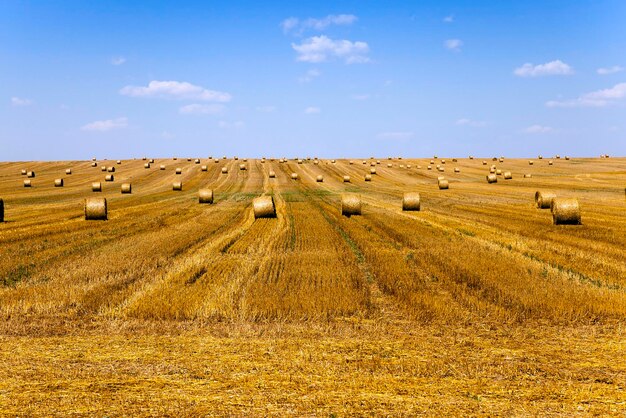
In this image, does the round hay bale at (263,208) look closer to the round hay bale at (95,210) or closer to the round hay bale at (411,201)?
the round hay bale at (95,210)

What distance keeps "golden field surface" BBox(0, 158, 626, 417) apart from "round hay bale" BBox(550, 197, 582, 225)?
1963mm

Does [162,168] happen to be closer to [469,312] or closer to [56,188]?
[56,188]

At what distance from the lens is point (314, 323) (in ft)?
27.6

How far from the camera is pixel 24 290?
1031 centimetres

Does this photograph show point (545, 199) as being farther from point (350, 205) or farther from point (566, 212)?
point (350, 205)

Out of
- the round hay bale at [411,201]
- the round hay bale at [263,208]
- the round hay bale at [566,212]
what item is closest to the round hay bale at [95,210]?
the round hay bale at [263,208]

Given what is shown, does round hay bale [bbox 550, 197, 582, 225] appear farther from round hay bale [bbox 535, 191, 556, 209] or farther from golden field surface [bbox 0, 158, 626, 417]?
round hay bale [bbox 535, 191, 556, 209]

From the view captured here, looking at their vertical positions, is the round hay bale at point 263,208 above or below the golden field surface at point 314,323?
above

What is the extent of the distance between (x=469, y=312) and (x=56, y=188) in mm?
50275

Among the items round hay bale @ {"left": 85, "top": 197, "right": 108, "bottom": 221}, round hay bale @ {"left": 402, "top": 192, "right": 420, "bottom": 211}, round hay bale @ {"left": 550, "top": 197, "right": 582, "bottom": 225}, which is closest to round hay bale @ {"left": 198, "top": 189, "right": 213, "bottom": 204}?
round hay bale @ {"left": 85, "top": 197, "right": 108, "bottom": 221}

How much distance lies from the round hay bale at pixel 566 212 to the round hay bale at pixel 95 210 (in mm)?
20312

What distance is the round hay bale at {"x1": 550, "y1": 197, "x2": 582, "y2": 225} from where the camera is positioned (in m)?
20.7

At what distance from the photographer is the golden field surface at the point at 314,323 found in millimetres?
5652

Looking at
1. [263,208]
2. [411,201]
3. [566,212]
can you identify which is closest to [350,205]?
[411,201]
